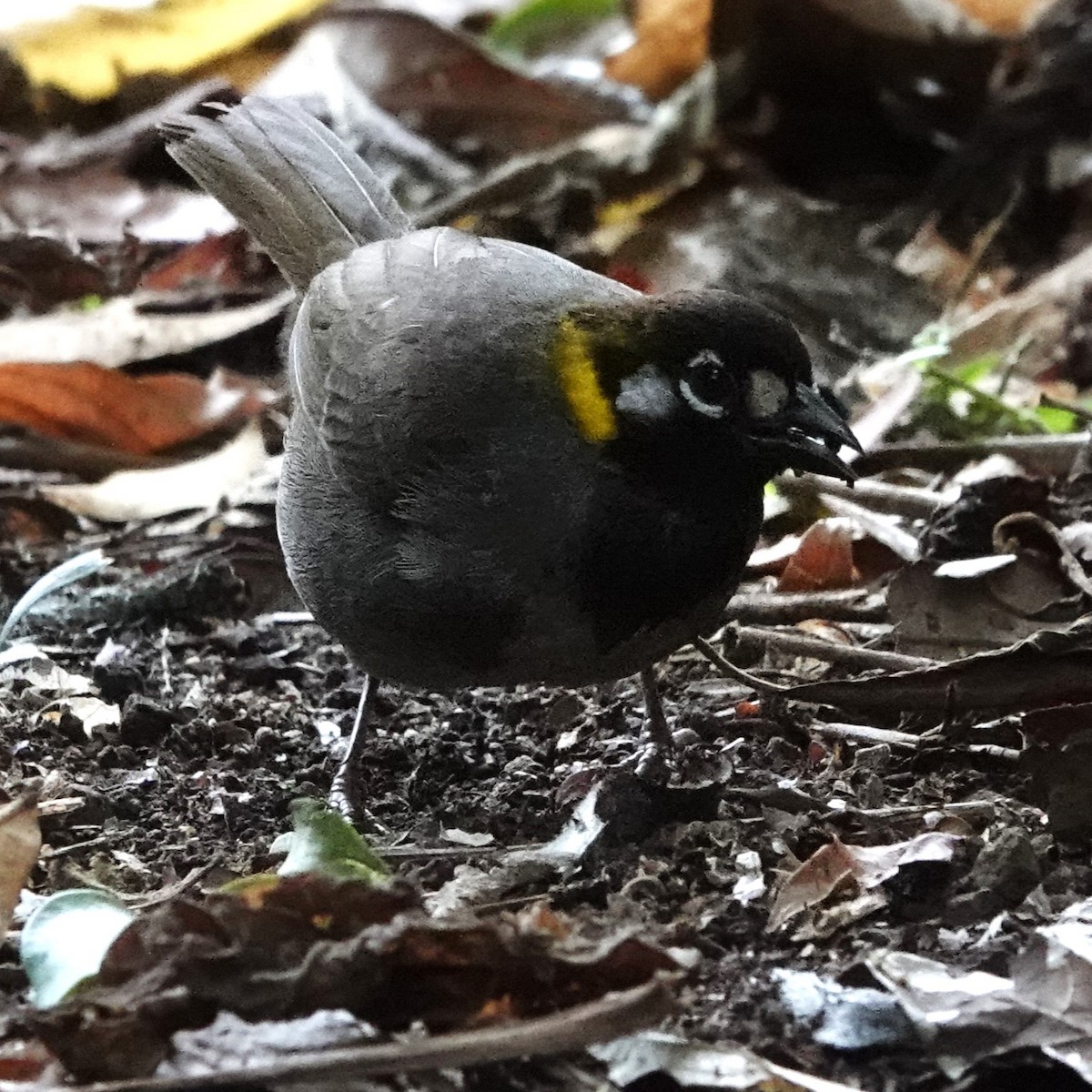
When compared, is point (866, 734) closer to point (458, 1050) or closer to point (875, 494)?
point (875, 494)

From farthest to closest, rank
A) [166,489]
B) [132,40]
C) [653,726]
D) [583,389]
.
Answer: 1. [132,40]
2. [166,489]
3. [653,726]
4. [583,389]

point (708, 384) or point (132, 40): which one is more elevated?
point (708, 384)

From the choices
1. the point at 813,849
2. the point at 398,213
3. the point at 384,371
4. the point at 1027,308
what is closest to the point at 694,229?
the point at 1027,308

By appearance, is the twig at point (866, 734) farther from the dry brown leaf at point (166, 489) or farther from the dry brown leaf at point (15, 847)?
the dry brown leaf at point (166, 489)

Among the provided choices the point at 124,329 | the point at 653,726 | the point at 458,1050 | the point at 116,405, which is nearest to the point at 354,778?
the point at 653,726

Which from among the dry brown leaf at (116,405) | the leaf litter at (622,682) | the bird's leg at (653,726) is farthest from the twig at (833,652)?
the dry brown leaf at (116,405)

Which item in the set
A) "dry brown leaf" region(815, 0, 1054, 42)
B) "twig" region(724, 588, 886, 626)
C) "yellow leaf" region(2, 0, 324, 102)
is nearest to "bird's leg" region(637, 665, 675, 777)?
"twig" region(724, 588, 886, 626)
